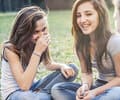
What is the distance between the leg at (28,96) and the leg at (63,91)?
63 millimetres

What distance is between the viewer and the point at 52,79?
134 inches

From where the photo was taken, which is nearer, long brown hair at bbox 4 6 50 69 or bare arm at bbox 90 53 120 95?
bare arm at bbox 90 53 120 95

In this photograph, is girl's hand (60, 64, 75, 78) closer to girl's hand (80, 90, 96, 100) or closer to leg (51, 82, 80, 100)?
leg (51, 82, 80, 100)

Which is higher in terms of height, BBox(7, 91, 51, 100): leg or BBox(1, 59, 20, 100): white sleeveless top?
BBox(1, 59, 20, 100): white sleeveless top

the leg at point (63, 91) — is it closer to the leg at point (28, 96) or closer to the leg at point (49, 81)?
the leg at point (28, 96)

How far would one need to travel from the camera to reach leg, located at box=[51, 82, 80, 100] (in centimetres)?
307

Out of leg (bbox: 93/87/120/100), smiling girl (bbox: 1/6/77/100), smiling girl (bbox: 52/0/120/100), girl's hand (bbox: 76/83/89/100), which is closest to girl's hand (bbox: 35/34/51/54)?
smiling girl (bbox: 1/6/77/100)

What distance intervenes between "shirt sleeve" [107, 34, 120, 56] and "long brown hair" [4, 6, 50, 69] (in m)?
0.56

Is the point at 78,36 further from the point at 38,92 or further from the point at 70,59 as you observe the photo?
the point at 70,59

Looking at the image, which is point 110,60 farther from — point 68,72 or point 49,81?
point 49,81

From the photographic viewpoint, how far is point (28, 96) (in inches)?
121

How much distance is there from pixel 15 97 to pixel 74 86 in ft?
1.45

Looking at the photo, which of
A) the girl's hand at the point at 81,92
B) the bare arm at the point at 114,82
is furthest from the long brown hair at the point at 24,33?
the bare arm at the point at 114,82

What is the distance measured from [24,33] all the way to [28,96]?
0.50m
